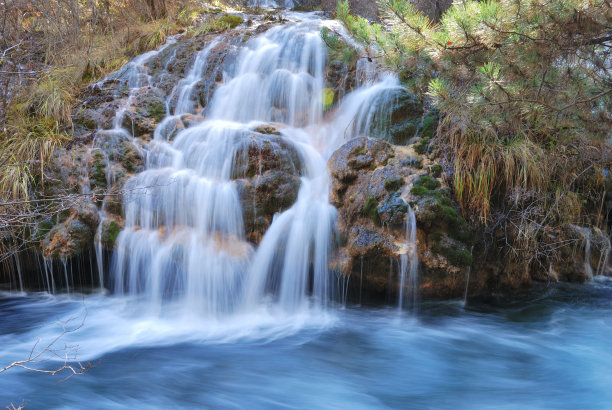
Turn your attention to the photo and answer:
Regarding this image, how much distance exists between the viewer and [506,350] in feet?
12.7

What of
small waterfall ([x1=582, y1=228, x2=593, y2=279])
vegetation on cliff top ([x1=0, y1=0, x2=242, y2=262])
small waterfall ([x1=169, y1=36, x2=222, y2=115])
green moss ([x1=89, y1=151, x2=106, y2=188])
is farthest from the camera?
small waterfall ([x1=169, y1=36, x2=222, y2=115])

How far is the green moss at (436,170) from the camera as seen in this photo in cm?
480

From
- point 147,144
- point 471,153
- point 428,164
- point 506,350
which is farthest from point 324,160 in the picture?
point 506,350

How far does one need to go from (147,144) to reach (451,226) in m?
4.49

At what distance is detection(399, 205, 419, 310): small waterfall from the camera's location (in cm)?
434

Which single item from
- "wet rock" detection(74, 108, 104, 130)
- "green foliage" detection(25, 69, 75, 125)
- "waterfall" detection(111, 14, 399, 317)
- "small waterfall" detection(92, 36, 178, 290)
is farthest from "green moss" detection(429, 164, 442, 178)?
"green foliage" detection(25, 69, 75, 125)

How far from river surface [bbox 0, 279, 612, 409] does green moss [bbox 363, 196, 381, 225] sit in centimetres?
105

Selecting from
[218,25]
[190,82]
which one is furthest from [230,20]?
[190,82]

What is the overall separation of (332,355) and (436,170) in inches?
97.2

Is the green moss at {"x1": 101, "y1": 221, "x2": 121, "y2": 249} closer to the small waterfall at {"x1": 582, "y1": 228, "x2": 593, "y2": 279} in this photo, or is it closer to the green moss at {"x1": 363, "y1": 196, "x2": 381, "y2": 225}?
the green moss at {"x1": 363, "y1": 196, "x2": 381, "y2": 225}

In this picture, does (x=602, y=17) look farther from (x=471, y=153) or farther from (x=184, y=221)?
(x=184, y=221)

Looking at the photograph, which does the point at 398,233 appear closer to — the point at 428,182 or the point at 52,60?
the point at 428,182

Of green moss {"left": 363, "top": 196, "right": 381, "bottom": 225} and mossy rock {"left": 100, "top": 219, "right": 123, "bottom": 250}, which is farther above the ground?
green moss {"left": 363, "top": 196, "right": 381, "bottom": 225}

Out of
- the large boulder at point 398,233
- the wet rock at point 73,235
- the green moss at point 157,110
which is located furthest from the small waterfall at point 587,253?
the green moss at point 157,110
